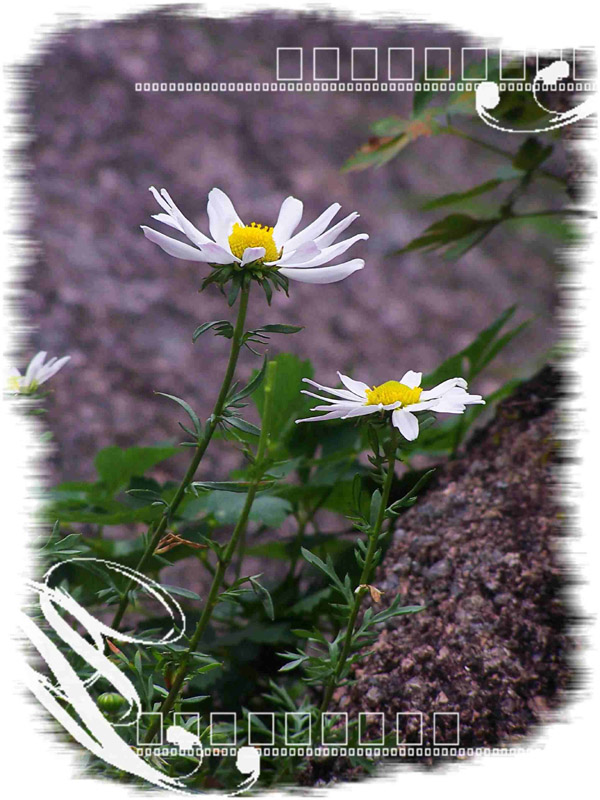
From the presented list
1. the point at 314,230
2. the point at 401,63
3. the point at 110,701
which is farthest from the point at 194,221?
the point at 110,701

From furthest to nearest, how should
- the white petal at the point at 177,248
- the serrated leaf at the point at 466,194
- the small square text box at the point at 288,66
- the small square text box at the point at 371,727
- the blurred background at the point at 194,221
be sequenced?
1. the blurred background at the point at 194,221
2. the serrated leaf at the point at 466,194
3. the small square text box at the point at 288,66
4. the small square text box at the point at 371,727
5. the white petal at the point at 177,248

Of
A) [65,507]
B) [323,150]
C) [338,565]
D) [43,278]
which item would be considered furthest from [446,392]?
[323,150]

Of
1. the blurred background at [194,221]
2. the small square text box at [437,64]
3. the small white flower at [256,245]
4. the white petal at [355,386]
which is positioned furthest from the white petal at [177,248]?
the blurred background at [194,221]

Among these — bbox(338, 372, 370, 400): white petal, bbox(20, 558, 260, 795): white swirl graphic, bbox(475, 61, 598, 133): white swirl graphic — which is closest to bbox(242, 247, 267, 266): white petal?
bbox(338, 372, 370, 400): white petal

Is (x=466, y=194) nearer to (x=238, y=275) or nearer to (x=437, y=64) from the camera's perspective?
(x=437, y=64)

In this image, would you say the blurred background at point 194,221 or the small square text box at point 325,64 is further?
the blurred background at point 194,221

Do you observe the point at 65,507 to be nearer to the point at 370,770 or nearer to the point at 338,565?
the point at 338,565

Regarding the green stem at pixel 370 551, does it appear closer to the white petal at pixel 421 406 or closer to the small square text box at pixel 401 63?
the white petal at pixel 421 406
